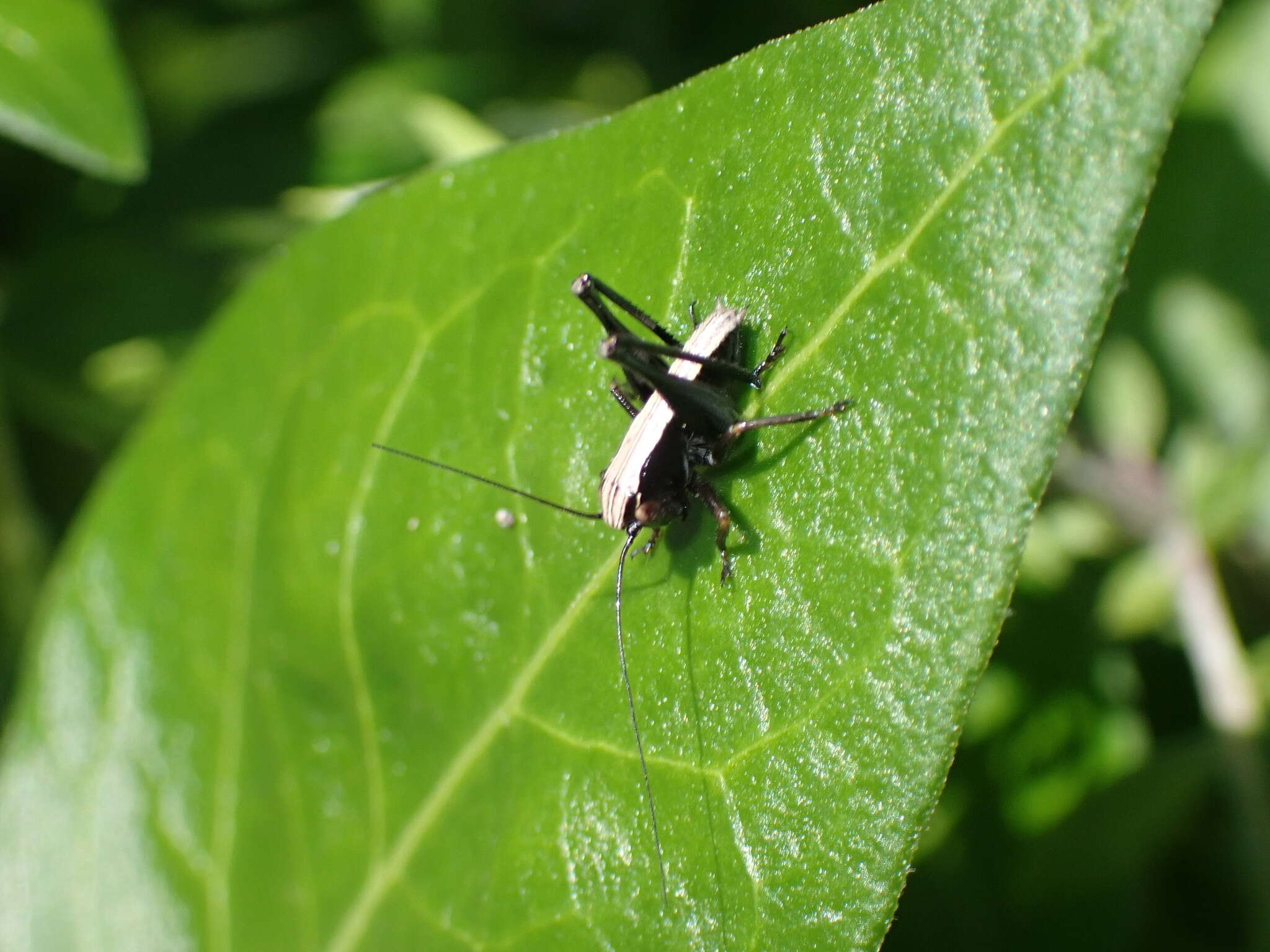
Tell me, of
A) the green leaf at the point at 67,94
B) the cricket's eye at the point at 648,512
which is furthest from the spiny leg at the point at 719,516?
the green leaf at the point at 67,94

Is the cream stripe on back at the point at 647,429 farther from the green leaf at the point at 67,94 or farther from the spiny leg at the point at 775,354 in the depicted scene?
the green leaf at the point at 67,94

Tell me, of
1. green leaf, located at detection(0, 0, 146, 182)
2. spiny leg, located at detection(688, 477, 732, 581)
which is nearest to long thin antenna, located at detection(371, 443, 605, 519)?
spiny leg, located at detection(688, 477, 732, 581)

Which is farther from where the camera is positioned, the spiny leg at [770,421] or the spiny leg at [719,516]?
the spiny leg at [719,516]

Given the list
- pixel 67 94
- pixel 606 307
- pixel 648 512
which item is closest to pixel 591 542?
pixel 648 512

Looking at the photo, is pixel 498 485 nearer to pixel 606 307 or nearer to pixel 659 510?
pixel 659 510

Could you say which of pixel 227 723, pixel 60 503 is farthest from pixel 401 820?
pixel 60 503

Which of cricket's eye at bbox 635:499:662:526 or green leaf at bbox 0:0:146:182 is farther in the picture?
green leaf at bbox 0:0:146:182

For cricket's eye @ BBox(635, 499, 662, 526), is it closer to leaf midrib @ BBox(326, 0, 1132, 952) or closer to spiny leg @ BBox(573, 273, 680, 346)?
leaf midrib @ BBox(326, 0, 1132, 952)
